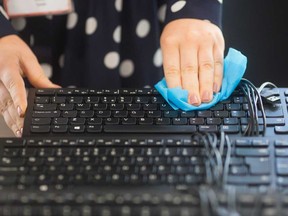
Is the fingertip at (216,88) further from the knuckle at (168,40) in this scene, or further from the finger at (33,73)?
the finger at (33,73)

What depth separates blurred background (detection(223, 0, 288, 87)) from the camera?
43.9 inches

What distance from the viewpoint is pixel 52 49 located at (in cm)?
87

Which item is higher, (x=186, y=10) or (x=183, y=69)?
(x=186, y=10)

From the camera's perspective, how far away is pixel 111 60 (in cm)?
86

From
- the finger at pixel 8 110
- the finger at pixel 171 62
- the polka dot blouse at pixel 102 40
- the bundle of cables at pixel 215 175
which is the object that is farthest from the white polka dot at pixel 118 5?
the bundle of cables at pixel 215 175

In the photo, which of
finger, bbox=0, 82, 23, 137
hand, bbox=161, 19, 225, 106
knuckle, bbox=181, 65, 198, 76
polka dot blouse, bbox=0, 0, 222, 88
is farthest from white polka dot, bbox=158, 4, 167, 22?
finger, bbox=0, 82, 23, 137

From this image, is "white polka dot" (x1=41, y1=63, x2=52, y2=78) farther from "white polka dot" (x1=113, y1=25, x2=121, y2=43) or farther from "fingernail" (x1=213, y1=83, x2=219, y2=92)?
"fingernail" (x1=213, y1=83, x2=219, y2=92)

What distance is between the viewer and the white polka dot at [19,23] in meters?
0.85

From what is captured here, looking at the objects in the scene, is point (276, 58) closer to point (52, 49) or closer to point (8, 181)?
point (52, 49)

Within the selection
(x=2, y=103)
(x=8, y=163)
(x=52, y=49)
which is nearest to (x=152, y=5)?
(x=52, y=49)

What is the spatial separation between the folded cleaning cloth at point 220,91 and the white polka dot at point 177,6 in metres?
0.15

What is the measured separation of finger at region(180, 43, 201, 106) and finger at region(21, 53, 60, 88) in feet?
0.62

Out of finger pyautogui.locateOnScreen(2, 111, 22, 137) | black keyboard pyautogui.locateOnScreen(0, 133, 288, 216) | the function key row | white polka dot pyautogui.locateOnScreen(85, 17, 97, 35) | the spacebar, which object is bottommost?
black keyboard pyautogui.locateOnScreen(0, 133, 288, 216)

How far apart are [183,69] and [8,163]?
0.28 metres
